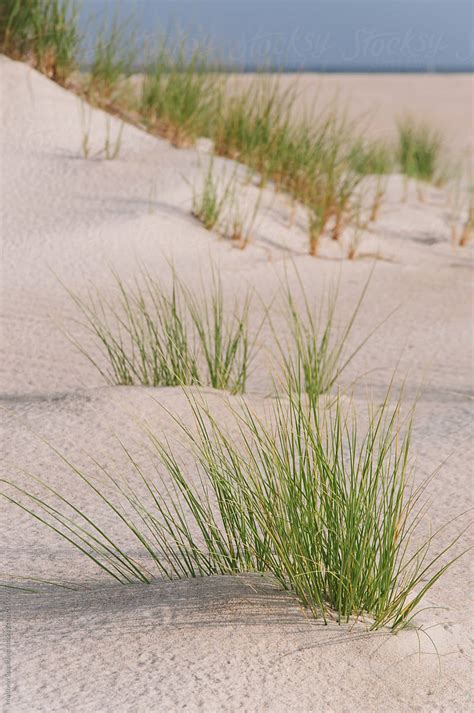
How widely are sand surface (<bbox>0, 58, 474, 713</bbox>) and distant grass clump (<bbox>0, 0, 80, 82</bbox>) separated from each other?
16cm

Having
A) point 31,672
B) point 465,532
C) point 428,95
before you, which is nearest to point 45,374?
point 465,532

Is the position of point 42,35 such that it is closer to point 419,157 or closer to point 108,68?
point 108,68

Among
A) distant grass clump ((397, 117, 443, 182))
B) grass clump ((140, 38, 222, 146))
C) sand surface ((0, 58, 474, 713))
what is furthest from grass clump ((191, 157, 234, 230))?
distant grass clump ((397, 117, 443, 182))

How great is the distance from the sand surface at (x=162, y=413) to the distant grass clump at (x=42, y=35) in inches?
6.3

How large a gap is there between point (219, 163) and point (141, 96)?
82cm

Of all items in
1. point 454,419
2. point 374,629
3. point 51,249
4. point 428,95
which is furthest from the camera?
point 428,95

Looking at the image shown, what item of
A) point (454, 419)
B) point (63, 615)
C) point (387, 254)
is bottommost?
point (387, 254)

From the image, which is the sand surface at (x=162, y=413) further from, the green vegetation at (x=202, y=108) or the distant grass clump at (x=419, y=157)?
the distant grass clump at (x=419, y=157)

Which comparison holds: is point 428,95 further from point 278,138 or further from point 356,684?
point 356,684

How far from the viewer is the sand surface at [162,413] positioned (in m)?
1.46

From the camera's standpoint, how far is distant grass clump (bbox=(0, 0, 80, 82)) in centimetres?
521

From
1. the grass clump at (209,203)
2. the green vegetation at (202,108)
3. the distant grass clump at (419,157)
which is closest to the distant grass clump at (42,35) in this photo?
the green vegetation at (202,108)

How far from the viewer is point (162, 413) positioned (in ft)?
8.32

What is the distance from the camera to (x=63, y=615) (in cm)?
162
